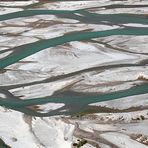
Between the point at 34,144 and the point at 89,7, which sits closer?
the point at 34,144

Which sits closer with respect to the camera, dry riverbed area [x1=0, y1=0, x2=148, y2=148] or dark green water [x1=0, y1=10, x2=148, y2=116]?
dry riverbed area [x1=0, y1=0, x2=148, y2=148]

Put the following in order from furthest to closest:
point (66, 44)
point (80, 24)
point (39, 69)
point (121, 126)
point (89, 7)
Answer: point (89, 7) → point (80, 24) → point (66, 44) → point (39, 69) → point (121, 126)

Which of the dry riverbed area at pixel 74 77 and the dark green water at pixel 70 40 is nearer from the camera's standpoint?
the dry riverbed area at pixel 74 77

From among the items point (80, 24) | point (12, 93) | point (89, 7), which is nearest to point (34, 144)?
point (12, 93)

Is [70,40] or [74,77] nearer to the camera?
[74,77]

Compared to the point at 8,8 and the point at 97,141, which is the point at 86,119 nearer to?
the point at 97,141

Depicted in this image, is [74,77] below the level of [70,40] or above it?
below

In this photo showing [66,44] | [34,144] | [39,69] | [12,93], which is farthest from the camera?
[66,44]
